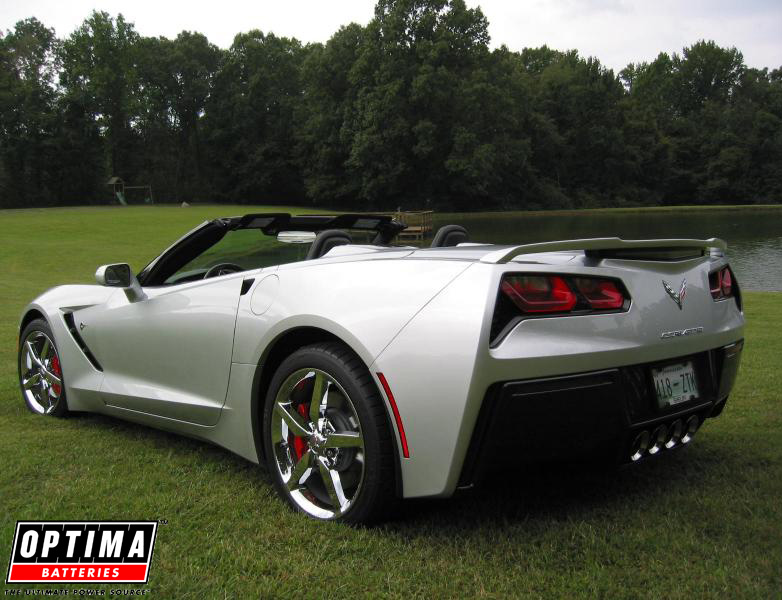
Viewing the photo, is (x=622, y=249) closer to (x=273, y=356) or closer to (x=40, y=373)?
(x=273, y=356)

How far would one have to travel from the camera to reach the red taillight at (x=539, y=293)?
2273 millimetres

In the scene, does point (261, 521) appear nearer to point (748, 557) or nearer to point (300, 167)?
point (748, 557)

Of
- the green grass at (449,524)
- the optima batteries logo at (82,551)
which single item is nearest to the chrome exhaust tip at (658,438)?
the green grass at (449,524)

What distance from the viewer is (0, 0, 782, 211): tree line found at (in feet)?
193

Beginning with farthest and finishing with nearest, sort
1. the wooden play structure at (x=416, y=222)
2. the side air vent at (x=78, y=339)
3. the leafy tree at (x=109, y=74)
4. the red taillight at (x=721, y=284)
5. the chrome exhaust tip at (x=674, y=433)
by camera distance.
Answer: the leafy tree at (x=109, y=74), the wooden play structure at (x=416, y=222), the side air vent at (x=78, y=339), the red taillight at (x=721, y=284), the chrome exhaust tip at (x=674, y=433)

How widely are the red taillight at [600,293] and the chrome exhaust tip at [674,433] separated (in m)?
0.57

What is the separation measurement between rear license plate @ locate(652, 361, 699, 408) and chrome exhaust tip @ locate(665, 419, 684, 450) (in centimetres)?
10

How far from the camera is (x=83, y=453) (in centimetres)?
357

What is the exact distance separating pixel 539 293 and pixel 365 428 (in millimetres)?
741

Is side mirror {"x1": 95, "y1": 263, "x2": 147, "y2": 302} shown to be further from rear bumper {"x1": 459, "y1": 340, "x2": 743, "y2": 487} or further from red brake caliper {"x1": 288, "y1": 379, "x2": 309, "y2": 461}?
rear bumper {"x1": 459, "y1": 340, "x2": 743, "y2": 487}

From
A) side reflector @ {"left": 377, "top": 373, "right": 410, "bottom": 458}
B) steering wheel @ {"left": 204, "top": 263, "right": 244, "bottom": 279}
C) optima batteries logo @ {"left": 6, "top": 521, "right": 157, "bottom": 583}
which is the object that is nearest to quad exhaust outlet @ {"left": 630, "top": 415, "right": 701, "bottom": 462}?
side reflector @ {"left": 377, "top": 373, "right": 410, "bottom": 458}

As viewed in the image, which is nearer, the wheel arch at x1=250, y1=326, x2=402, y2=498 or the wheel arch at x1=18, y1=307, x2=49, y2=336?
the wheel arch at x1=250, y1=326, x2=402, y2=498

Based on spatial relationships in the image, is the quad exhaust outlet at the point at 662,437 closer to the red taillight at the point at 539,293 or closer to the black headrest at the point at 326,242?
the red taillight at the point at 539,293

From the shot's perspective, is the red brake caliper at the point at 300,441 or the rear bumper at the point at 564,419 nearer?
the rear bumper at the point at 564,419
